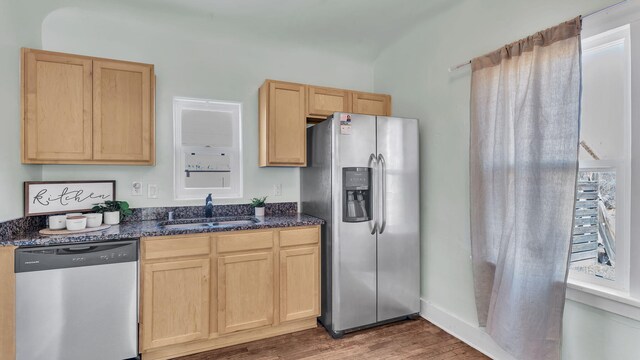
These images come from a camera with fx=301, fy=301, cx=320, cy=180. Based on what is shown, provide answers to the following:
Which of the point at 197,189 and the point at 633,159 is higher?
the point at 633,159

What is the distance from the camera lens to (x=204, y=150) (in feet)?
9.76

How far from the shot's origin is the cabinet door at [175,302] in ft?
7.00

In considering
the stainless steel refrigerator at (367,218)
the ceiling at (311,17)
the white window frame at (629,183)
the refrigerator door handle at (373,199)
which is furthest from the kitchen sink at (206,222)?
the white window frame at (629,183)

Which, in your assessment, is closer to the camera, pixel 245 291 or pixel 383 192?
pixel 245 291

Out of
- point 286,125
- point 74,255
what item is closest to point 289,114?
point 286,125

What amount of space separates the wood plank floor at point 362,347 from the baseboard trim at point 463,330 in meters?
0.04

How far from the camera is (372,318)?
2.60m

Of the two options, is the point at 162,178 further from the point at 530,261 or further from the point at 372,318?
the point at 530,261

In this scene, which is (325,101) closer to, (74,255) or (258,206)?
(258,206)

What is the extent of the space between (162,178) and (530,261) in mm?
2921

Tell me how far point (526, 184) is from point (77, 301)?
116 inches

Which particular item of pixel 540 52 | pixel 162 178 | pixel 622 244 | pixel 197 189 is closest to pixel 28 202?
pixel 162 178

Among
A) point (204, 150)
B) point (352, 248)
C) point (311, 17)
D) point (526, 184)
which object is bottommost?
point (352, 248)

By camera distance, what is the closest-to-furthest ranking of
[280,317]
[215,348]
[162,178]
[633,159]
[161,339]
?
[633,159]
[161,339]
[215,348]
[280,317]
[162,178]
